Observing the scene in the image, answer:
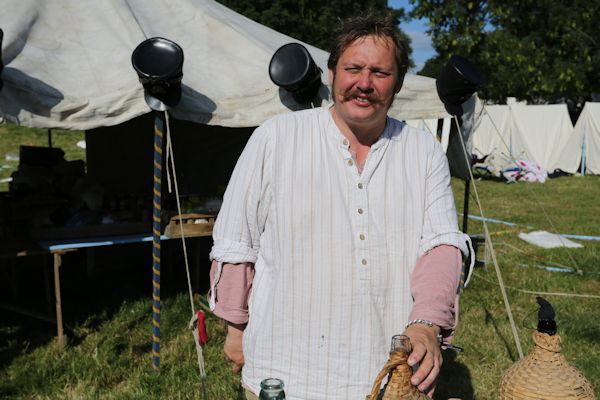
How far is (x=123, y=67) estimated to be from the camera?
410 centimetres

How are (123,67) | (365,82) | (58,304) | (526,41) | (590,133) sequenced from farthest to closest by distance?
(526,41) → (590,133) → (58,304) → (123,67) → (365,82)

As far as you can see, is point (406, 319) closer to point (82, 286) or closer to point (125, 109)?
point (125, 109)

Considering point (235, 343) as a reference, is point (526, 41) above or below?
above

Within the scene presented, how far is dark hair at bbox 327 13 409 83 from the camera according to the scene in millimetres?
1649

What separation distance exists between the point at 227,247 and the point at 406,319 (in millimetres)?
557

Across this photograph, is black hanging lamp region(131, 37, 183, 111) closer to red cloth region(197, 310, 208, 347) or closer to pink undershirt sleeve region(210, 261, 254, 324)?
red cloth region(197, 310, 208, 347)

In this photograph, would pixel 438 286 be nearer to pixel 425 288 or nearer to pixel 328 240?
pixel 425 288

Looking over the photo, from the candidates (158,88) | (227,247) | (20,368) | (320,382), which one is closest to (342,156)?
(227,247)

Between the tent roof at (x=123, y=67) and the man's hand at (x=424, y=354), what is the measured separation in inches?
112

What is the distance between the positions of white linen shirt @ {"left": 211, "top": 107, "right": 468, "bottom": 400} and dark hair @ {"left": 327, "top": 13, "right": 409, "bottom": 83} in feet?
0.66

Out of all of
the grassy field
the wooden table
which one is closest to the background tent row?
the grassy field

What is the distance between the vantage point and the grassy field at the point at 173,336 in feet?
13.2

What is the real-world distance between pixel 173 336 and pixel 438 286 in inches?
141

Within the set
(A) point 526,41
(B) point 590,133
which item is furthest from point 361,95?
(A) point 526,41
